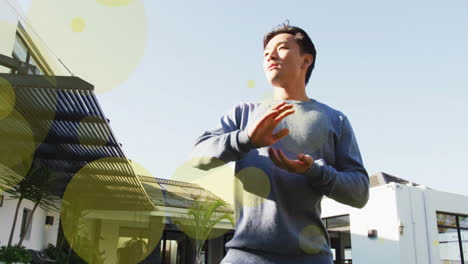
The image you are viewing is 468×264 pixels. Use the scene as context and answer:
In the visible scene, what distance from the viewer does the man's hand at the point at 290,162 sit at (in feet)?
3.39

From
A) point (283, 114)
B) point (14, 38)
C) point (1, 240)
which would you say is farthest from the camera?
point (1, 240)

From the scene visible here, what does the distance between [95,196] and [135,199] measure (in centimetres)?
126

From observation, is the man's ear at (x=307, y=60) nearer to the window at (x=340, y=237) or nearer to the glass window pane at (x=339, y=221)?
the window at (x=340, y=237)

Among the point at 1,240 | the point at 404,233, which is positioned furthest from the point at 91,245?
the point at 404,233

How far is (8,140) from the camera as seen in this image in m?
7.97

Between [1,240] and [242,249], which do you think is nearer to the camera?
[242,249]

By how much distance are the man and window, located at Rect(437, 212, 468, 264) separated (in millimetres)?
11749

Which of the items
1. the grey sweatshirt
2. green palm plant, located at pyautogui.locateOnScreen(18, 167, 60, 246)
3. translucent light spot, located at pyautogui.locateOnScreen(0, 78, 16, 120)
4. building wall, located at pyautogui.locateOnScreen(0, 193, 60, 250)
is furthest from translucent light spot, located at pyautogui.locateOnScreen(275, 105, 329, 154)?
building wall, located at pyautogui.locateOnScreen(0, 193, 60, 250)

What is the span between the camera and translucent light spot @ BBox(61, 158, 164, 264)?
10.7m

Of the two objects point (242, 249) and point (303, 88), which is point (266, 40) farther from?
point (242, 249)

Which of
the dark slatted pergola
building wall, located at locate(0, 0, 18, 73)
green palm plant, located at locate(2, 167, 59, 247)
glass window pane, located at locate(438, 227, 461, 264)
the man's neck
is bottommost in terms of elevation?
glass window pane, located at locate(438, 227, 461, 264)

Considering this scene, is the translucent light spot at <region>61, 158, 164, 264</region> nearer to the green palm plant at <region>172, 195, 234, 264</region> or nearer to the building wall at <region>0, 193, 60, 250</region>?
the building wall at <region>0, 193, 60, 250</region>

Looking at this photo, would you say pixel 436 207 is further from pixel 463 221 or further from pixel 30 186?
pixel 30 186

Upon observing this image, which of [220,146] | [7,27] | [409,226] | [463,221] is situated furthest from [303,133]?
[463,221]
